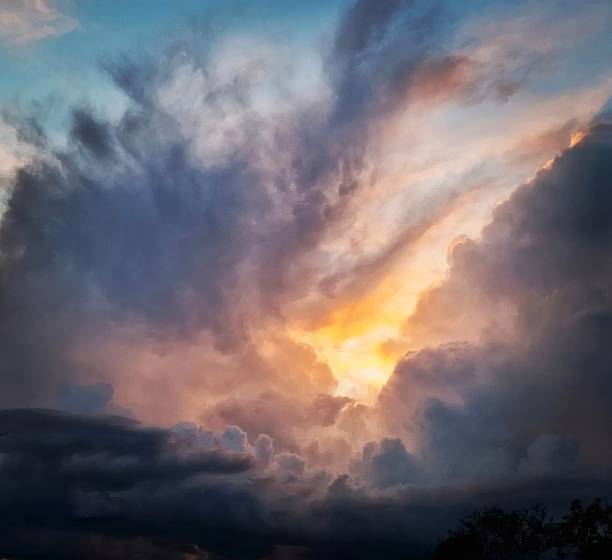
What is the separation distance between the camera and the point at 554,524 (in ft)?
418

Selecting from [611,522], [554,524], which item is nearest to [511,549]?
[554,524]

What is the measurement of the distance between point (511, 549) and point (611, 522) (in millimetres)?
23133

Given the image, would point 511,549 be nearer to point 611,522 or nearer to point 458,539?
point 458,539

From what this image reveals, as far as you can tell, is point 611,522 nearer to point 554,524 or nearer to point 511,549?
point 554,524

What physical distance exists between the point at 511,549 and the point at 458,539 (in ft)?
37.7

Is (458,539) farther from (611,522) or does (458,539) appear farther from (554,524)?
(611,522)

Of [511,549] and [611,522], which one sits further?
[511,549]

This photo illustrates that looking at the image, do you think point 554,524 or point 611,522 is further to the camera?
point 554,524

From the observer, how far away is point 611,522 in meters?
116

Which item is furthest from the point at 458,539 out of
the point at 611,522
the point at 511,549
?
the point at 611,522

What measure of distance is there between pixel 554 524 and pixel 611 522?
13.6 metres

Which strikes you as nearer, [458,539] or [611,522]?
[611,522]

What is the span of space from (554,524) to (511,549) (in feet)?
34.1
